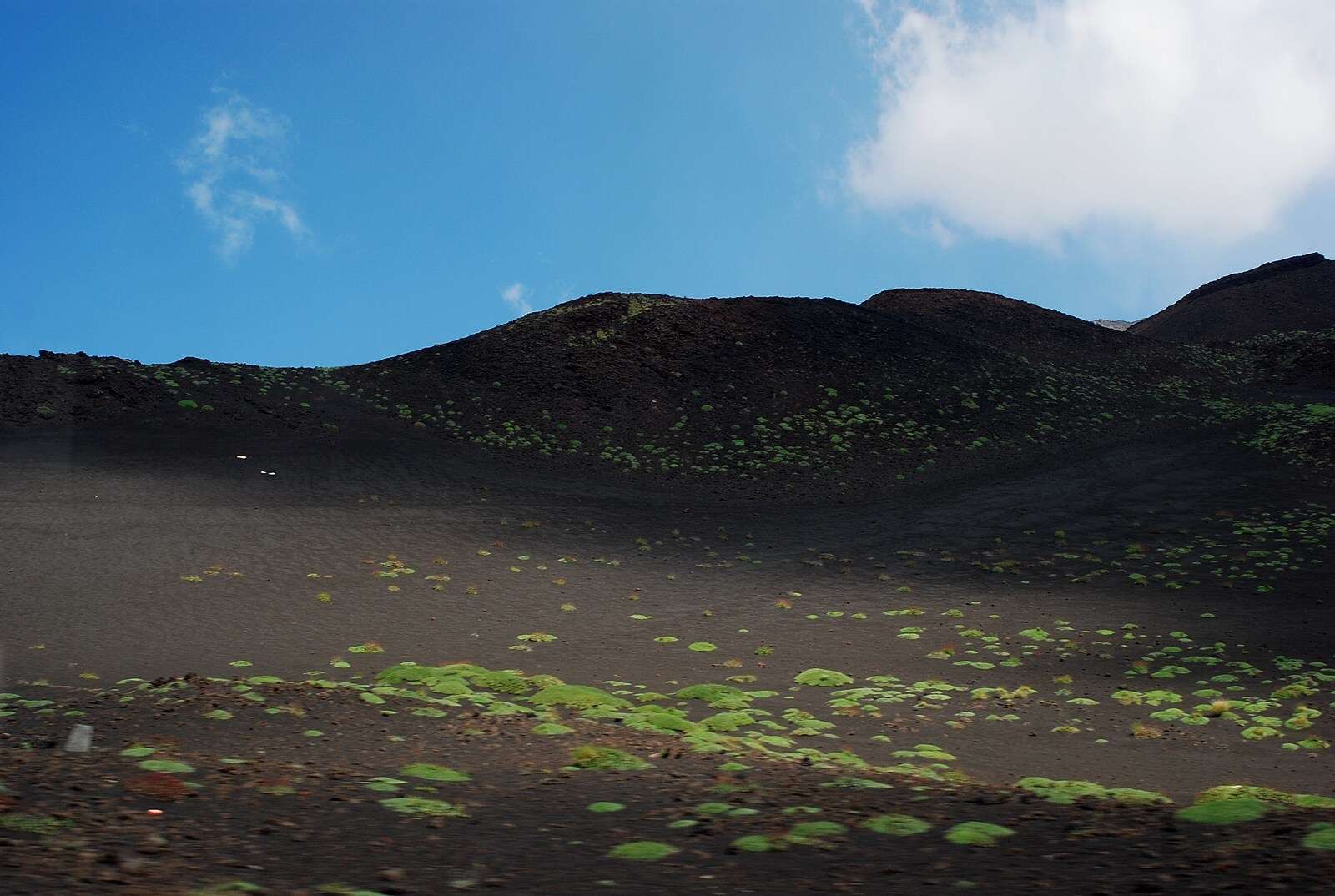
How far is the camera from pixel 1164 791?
804 cm

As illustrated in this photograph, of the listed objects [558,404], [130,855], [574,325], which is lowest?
[130,855]

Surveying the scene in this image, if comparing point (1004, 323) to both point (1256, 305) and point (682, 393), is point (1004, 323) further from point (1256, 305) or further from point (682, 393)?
point (1256, 305)

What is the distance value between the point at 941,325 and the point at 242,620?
32.6 m

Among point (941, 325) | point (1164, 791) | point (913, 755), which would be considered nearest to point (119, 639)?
point (913, 755)

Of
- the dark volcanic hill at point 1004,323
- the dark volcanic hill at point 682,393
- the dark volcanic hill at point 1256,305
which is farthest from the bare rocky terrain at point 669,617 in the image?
the dark volcanic hill at point 1256,305

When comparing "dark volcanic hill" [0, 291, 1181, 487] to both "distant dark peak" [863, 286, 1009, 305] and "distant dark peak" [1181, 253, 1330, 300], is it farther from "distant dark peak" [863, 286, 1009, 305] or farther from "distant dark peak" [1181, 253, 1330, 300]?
"distant dark peak" [1181, 253, 1330, 300]

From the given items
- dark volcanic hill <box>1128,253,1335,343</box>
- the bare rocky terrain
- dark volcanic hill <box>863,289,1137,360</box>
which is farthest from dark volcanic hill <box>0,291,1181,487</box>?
dark volcanic hill <box>1128,253,1335,343</box>

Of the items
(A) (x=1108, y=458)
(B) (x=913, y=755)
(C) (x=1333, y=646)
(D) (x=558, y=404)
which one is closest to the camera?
(B) (x=913, y=755)

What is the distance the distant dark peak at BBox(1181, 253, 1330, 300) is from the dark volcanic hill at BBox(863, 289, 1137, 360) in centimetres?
2987

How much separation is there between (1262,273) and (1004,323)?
121 feet

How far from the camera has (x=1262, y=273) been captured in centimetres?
6681

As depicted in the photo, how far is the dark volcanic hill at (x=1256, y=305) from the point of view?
57375mm

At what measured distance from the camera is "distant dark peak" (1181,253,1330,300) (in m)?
66.0

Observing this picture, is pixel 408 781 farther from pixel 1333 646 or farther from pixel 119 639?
pixel 1333 646
